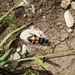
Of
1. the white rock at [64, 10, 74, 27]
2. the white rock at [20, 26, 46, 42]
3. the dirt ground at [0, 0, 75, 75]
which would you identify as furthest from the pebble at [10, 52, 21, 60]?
the white rock at [64, 10, 74, 27]

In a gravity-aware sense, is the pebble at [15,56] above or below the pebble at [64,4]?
below

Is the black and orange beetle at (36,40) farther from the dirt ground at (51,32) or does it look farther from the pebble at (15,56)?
the pebble at (15,56)

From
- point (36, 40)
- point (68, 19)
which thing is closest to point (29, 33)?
point (36, 40)

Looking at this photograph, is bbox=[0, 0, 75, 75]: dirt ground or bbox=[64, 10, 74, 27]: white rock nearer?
bbox=[0, 0, 75, 75]: dirt ground

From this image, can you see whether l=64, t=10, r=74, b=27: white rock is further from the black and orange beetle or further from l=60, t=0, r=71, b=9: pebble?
the black and orange beetle

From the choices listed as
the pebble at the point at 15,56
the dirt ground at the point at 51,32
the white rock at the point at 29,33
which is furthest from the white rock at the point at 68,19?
the pebble at the point at 15,56

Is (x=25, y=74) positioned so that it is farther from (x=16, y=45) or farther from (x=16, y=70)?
(x=16, y=45)

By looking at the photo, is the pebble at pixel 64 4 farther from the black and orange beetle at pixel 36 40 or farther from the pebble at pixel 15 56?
the pebble at pixel 15 56

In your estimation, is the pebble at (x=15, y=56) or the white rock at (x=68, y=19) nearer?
the pebble at (x=15, y=56)

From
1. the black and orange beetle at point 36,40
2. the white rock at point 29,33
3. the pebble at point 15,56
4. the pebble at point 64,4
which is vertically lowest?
the pebble at point 15,56
